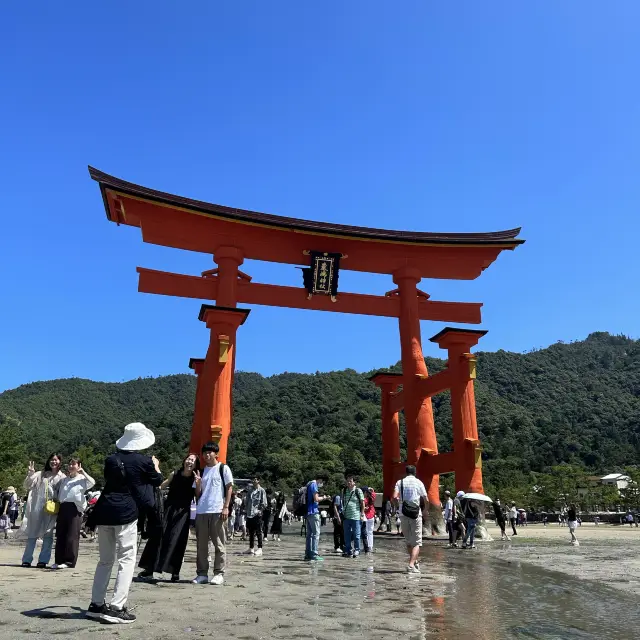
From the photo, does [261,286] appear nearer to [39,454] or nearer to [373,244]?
[373,244]

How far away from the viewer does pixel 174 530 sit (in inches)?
236

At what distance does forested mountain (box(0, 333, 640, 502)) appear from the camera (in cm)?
6812

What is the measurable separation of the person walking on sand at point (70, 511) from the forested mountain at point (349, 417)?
51.7 metres

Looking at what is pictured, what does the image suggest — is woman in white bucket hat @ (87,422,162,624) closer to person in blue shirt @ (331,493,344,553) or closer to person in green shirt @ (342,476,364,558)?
person in green shirt @ (342,476,364,558)

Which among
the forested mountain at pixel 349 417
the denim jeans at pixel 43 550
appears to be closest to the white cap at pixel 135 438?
the denim jeans at pixel 43 550

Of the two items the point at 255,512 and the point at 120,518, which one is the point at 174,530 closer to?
the point at 120,518

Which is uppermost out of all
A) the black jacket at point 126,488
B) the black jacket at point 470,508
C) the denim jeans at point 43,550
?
the black jacket at point 470,508

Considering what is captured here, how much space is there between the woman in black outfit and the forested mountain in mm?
53299

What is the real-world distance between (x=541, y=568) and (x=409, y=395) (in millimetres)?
9116

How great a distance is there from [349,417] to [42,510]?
257ft

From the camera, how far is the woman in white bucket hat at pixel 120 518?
3.99m

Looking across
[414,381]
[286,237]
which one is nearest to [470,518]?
[414,381]

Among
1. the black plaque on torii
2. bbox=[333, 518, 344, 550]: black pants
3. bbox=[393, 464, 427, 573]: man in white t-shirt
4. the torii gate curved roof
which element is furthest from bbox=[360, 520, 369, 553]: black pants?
the torii gate curved roof

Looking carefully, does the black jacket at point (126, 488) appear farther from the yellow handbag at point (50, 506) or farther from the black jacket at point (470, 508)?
the black jacket at point (470, 508)
